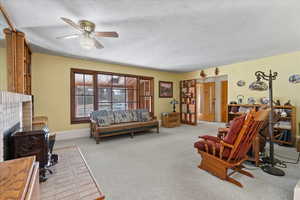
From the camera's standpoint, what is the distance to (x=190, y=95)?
21.5 ft

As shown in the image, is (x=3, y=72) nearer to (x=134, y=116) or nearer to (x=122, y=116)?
(x=122, y=116)

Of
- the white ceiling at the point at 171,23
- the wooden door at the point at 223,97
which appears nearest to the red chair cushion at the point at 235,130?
the white ceiling at the point at 171,23

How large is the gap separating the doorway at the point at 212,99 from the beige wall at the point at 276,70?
6.21ft

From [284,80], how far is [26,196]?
543cm

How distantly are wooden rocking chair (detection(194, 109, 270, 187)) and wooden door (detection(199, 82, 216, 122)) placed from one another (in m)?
5.22

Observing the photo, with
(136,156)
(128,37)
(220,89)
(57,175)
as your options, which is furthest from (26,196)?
(220,89)

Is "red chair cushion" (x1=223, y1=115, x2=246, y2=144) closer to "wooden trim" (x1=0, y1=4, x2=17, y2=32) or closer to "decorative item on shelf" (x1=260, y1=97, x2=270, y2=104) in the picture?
"decorative item on shelf" (x1=260, y1=97, x2=270, y2=104)

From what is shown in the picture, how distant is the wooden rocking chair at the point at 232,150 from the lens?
6.03 ft

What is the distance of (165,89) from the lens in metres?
6.53

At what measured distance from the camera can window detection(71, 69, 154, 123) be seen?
176 inches

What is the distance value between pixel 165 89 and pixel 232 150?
15.8 ft

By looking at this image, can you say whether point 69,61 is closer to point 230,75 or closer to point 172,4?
point 172,4

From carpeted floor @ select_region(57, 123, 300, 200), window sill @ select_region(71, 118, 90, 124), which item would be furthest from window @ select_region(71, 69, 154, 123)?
carpeted floor @ select_region(57, 123, 300, 200)

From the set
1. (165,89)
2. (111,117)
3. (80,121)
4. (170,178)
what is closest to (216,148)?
(170,178)
